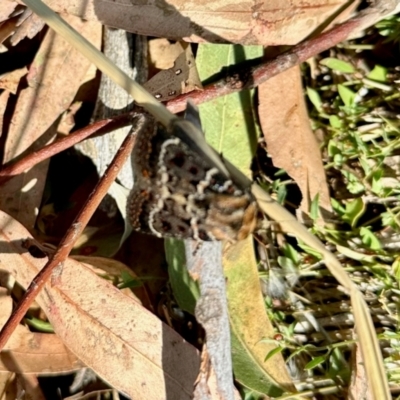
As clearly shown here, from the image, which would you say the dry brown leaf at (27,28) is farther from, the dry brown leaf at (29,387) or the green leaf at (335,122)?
the dry brown leaf at (29,387)

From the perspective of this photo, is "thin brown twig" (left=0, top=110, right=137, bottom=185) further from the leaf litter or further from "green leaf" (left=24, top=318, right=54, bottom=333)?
"green leaf" (left=24, top=318, right=54, bottom=333)

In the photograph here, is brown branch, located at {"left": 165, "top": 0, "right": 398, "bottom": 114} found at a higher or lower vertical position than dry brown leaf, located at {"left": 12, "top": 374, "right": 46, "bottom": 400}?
higher

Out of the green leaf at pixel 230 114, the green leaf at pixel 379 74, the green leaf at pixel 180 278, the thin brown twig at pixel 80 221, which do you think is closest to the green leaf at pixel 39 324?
the thin brown twig at pixel 80 221

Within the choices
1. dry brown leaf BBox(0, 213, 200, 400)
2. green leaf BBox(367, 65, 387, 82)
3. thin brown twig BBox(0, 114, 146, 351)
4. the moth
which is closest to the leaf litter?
dry brown leaf BBox(0, 213, 200, 400)

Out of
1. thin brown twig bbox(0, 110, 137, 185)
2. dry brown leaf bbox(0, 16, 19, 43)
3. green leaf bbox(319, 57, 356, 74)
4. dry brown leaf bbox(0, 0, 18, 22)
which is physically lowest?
thin brown twig bbox(0, 110, 137, 185)

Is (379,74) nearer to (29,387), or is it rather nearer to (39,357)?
(39,357)

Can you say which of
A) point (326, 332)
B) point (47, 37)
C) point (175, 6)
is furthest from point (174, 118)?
point (326, 332)

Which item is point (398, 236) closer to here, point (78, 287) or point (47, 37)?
point (78, 287)
